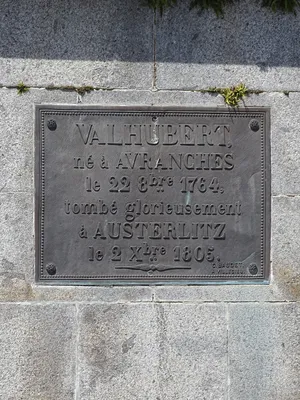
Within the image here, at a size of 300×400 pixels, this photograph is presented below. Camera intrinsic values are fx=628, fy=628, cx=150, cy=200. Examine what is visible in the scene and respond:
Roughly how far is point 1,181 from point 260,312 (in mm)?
2126

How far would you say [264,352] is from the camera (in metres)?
4.60

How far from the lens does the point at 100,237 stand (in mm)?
4609

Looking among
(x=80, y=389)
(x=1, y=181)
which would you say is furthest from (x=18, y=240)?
(x=80, y=389)

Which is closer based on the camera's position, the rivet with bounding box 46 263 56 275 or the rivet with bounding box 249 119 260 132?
the rivet with bounding box 46 263 56 275

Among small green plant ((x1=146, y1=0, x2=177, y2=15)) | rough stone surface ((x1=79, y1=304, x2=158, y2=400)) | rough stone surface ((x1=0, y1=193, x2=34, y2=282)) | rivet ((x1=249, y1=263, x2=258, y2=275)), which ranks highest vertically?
small green plant ((x1=146, y1=0, x2=177, y2=15))

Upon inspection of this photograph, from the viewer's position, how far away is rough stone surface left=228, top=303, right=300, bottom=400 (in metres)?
4.59

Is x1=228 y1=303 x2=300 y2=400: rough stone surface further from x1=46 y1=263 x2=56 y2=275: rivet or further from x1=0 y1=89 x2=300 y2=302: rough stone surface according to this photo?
x1=46 y1=263 x2=56 y2=275: rivet

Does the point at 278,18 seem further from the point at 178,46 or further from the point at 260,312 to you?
the point at 260,312

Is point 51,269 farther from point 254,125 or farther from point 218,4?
point 218,4

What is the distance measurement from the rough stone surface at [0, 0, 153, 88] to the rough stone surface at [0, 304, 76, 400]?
1.69 metres

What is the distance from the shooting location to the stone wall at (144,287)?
14.9 feet

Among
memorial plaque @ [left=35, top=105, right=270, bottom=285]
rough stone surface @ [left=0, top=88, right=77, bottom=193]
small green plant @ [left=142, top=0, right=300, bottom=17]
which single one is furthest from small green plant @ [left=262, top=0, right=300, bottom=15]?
rough stone surface @ [left=0, top=88, right=77, bottom=193]

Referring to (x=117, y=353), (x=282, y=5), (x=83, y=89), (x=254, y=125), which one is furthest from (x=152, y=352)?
(x=282, y=5)

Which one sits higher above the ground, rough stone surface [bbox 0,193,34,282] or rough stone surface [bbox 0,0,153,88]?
rough stone surface [bbox 0,0,153,88]
